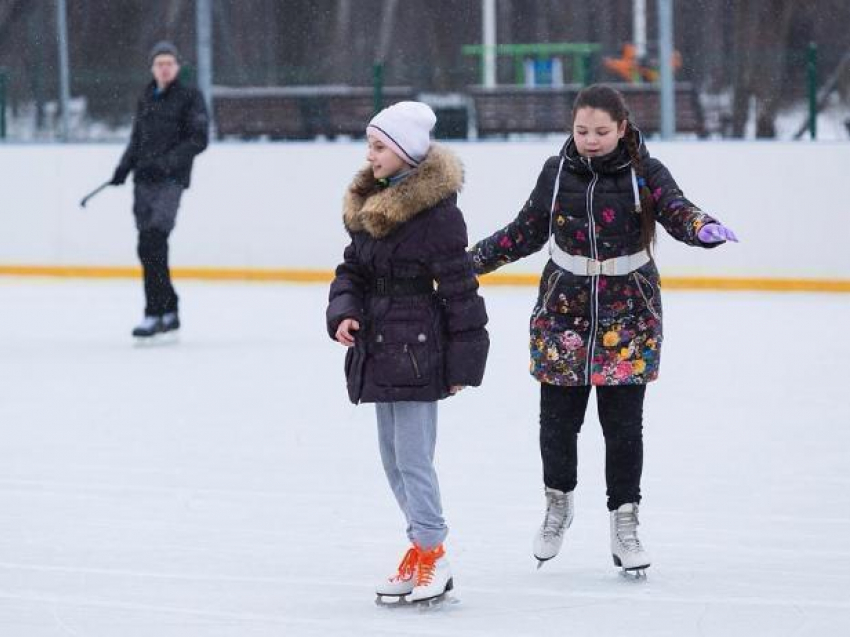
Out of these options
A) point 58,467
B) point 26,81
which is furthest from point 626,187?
point 26,81

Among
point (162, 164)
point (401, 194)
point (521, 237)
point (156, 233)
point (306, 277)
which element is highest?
point (401, 194)

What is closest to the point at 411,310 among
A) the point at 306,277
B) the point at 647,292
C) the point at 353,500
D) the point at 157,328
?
the point at 647,292

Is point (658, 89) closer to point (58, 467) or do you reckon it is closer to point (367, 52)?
point (367, 52)

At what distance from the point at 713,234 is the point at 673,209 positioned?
18 centimetres

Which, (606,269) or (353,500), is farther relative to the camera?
(353,500)

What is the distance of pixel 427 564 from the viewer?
168 inches

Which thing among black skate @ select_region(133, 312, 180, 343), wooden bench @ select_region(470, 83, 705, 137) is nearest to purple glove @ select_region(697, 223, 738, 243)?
black skate @ select_region(133, 312, 180, 343)

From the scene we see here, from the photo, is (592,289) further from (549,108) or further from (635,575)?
(549,108)

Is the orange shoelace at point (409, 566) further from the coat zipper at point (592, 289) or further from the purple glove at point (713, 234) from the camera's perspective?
the purple glove at point (713, 234)

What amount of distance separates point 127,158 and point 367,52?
183 inches

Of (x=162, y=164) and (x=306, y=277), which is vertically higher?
(x=162, y=164)

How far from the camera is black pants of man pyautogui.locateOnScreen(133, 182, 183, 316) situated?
9.94 meters

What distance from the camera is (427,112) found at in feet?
14.2

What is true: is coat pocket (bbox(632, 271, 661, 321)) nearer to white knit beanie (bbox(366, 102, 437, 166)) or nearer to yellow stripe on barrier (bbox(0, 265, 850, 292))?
white knit beanie (bbox(366, 102, 437, 166))
